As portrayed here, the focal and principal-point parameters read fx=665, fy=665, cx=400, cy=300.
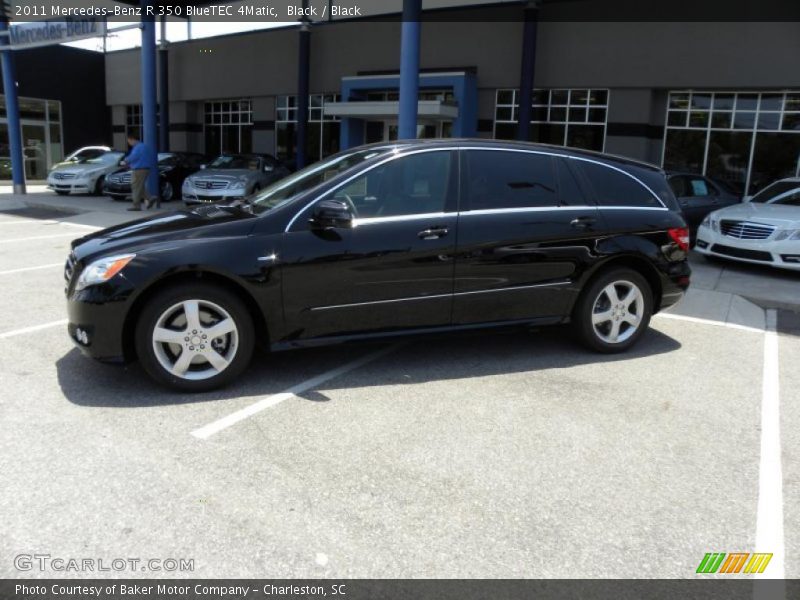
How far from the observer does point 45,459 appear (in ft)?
11.3

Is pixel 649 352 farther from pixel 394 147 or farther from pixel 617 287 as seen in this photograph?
pixel 394 147

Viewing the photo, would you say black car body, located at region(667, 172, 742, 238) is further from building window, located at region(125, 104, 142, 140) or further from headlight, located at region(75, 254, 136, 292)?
building window, located at region(125, 104, 142, 140)

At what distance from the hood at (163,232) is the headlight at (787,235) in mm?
7786

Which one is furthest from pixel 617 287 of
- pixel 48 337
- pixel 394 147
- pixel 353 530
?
pixel 48 337

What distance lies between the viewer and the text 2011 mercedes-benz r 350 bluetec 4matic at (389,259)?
4281 mm

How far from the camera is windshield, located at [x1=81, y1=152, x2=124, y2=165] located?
2041 centimetres

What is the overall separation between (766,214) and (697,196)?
8.30 feet

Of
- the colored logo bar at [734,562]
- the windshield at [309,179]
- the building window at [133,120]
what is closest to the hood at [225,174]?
the windshield at [309,179]

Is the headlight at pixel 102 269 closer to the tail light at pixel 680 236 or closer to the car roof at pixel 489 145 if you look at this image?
the car roof at pixel 489 145

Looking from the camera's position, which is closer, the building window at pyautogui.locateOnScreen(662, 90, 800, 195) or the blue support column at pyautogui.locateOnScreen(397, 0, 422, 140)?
the blue support column at pyautogui.locateOnScreen(397, 0, 422, 140)

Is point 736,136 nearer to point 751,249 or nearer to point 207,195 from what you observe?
point 751,249

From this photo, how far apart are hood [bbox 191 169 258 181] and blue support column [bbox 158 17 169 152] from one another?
9.23m

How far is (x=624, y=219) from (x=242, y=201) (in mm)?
3099

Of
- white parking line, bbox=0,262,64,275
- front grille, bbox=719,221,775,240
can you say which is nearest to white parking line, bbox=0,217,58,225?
white parking line, bbox=0,262,64,275
